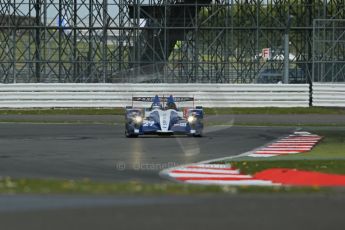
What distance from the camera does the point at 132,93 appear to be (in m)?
36.1

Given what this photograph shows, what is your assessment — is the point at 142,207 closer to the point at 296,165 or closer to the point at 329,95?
the point at 296,165

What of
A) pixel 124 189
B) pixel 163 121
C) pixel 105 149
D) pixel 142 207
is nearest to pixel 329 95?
pixel 163 121

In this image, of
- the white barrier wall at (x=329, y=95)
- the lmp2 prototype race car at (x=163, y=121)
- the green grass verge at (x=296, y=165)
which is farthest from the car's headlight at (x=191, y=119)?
the white barrier wall at (x=329, y=95)

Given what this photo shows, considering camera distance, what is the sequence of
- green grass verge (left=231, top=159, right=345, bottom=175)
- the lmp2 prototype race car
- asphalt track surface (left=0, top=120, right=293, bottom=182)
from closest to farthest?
green grass verge (left=231, top=159, right=345, bottom=175) → asphalt track surface (left=0, top=120, right=293, bottom=182) → the lmp2 prototype race car

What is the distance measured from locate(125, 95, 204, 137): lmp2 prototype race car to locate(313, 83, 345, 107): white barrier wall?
1407cm

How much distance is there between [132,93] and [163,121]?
13526mm

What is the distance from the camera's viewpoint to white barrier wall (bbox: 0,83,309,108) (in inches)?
1403

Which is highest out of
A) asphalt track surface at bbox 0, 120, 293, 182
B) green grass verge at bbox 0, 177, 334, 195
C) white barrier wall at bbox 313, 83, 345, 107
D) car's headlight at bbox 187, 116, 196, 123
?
white barrier wall at bbox 313, 83, 345, 107

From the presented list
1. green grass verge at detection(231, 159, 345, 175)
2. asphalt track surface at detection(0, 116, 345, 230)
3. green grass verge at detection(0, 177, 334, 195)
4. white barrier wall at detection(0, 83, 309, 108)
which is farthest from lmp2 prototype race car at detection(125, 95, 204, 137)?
white barrier wall at detection(0, 83, 309, 108)

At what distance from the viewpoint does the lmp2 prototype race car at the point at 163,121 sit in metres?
22.8

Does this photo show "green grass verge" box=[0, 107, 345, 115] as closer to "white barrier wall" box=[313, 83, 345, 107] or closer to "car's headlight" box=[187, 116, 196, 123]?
"white barrier wall" box=[313, 83, 345, 107]

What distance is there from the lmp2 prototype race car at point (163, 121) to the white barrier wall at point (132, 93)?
12452 millimetres

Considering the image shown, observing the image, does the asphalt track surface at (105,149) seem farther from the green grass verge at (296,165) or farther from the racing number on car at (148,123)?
the green grass verge at (296,165)

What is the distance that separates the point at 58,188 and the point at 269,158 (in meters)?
6.89
